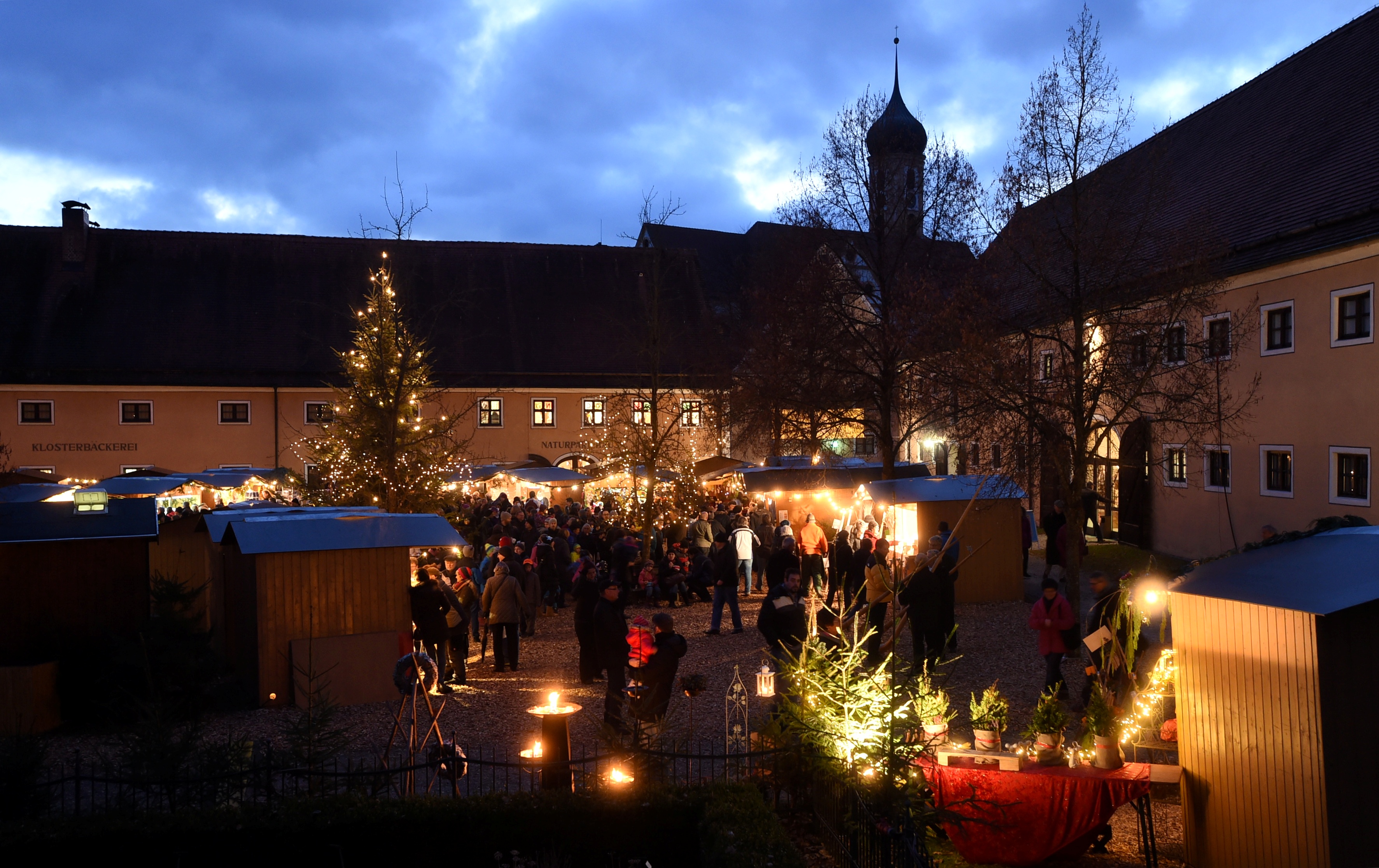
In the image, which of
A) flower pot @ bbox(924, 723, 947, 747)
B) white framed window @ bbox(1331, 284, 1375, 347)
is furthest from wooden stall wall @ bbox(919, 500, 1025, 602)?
flower pot @ bbox(924, 723, 947, 747)

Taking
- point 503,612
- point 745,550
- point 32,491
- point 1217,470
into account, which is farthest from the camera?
point 1217,470

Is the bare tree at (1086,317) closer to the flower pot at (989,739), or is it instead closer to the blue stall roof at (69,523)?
the flower pot at (989,739)

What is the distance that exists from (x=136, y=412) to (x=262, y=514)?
25.1 m

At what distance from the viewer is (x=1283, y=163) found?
20859 mm

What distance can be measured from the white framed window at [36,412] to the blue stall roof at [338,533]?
1052 inches

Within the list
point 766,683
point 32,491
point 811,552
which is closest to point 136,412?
point 32,491

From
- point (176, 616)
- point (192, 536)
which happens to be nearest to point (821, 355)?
point (192, 536)

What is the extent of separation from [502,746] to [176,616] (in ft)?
14.0

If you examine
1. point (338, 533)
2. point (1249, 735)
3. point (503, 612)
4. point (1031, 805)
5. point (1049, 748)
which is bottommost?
point (1031, 805)

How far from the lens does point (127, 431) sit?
34.2 metres

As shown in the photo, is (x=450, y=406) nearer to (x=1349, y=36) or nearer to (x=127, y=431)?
→ (x=127, y=431)

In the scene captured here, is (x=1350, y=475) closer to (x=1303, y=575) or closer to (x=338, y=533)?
(x=1303, y=575)

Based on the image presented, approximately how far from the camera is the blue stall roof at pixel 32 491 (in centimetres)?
1881

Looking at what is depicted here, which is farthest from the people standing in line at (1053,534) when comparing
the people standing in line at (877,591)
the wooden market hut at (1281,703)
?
the wooden market hut at (1281,703)
